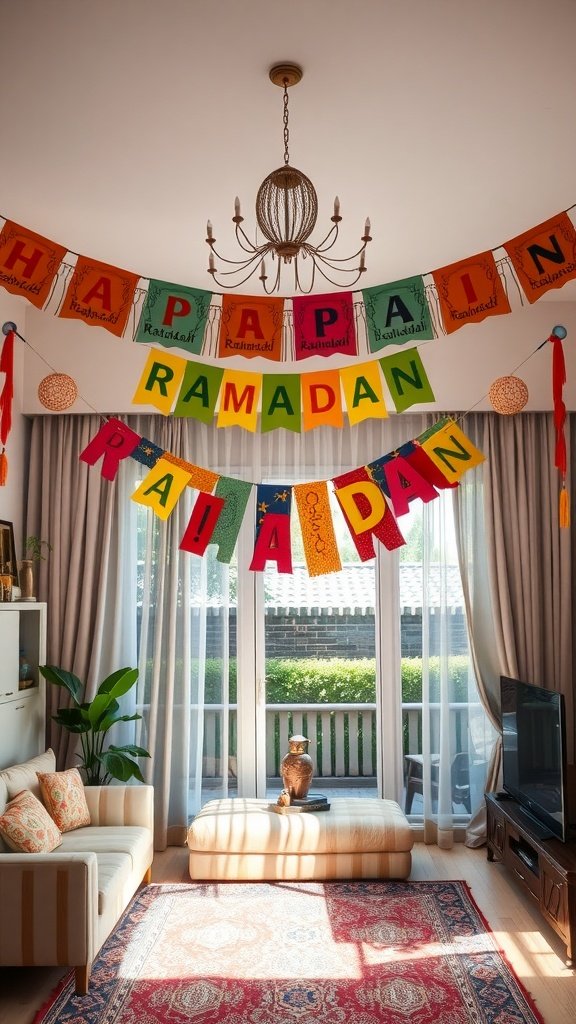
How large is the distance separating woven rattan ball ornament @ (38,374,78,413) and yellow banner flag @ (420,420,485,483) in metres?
1.53

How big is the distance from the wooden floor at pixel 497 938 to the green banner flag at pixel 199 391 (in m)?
2.25

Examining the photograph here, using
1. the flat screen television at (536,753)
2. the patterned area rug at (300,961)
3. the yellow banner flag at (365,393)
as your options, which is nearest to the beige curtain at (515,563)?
the flat screen television at (536,753)

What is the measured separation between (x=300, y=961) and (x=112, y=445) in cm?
220

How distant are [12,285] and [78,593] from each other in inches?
94.3

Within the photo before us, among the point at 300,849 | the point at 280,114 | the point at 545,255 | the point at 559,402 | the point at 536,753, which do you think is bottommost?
the point at 300,849

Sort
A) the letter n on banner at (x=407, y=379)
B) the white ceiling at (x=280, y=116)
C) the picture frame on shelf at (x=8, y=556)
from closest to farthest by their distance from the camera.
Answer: the white ceiling at (x=280, y=116)
the letter n on banner at (x=407, y=379)
the picture frame on shelf at (x=8, y=556)

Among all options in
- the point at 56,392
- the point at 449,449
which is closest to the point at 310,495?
the point at 449,449

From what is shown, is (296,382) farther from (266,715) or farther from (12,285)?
(266,715)

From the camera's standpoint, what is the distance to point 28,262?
2.77m

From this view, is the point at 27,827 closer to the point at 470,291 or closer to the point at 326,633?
the point at 326,633

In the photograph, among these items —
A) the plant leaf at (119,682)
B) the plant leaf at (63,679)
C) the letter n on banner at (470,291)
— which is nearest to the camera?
the letter n on banner at (470,291)

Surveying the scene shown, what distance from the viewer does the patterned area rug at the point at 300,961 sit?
2.84m

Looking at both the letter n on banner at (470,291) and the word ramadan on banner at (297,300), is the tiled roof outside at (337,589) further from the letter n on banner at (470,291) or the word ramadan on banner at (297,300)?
the letter n on banner at (470,291)

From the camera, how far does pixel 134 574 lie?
16.0 feet
